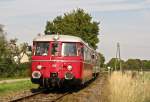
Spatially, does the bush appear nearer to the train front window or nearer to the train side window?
the train front window

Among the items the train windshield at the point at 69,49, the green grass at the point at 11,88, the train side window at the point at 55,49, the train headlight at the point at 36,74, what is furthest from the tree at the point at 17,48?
the train headlight at the point at 36,74

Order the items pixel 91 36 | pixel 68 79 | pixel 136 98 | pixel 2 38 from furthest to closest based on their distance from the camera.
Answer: pixel 91 36, pixel 2 38, pixel 68 79, pixel 136 98

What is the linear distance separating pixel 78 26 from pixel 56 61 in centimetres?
5789

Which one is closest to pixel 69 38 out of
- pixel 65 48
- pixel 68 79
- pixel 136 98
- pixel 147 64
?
pixel 65 48

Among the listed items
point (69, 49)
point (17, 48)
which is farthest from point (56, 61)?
point (17, 48)

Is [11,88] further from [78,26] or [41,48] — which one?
[78,26]

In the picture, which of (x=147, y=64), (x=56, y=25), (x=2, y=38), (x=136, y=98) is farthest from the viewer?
(x=147, y=64)

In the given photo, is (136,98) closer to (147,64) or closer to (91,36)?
(91,36)

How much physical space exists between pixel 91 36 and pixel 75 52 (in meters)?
55.3

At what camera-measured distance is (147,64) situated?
11050 centimetres

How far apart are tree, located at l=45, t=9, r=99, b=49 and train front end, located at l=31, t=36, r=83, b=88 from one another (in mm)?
52705

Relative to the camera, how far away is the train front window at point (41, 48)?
25.0 meters

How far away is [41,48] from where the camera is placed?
25.3 meters

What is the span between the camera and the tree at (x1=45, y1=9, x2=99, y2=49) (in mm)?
79688
